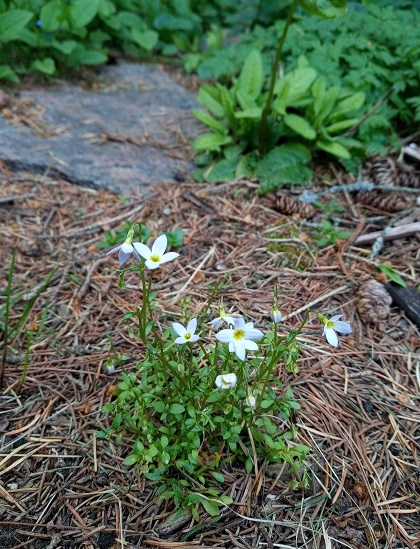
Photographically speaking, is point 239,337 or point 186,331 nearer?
point 239,337

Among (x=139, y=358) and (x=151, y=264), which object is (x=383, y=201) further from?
(x=151, y=264)

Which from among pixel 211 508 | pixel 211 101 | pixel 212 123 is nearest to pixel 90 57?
pixel 211 101

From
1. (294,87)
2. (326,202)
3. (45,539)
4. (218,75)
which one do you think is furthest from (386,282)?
(218,75)

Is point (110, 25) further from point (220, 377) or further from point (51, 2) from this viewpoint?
point (220, 377)

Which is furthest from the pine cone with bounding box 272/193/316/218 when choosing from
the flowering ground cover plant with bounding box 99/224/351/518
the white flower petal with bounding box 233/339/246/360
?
the white flower petal with bounding box 233/339/246/360

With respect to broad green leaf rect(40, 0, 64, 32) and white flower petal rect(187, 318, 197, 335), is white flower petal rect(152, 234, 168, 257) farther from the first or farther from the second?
broad green leaf rect(40, 0, 64, 32)
